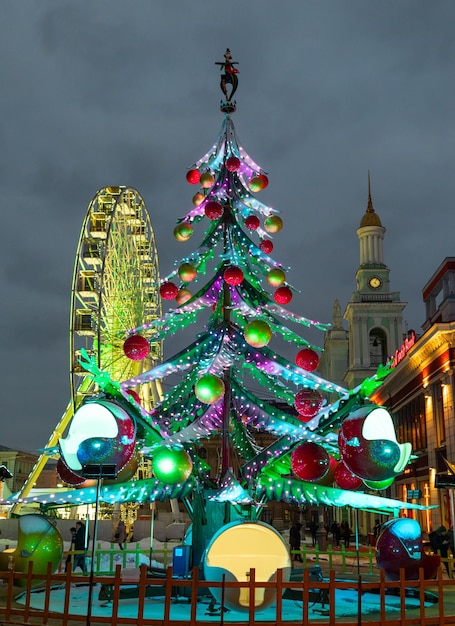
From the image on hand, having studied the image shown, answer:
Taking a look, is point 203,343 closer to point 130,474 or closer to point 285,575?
point 130,474

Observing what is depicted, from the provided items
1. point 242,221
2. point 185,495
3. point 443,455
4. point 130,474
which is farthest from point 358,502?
point 443,455

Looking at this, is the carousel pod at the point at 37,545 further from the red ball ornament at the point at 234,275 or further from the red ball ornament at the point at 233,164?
the red ball ornament at the point at 233,164

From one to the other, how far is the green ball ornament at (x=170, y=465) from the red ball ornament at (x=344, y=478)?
142 inches

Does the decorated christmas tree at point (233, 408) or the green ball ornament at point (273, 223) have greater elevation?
the green ball ornament at point (273, 223)

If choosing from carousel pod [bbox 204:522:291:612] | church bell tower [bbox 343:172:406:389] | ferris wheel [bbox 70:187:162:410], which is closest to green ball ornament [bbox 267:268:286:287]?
carousel pod [bbox 204:522:291:612]

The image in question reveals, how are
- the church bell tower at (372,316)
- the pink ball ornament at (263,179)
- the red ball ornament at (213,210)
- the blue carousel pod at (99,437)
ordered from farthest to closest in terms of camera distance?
the church bell tower at (372,316) < the pink ball ornament at (263,179) < the red ball ornament at (213,210) < the blue carousel pod at (99,437)

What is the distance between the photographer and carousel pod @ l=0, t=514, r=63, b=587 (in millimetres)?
14000

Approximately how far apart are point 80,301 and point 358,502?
25543 millimetres

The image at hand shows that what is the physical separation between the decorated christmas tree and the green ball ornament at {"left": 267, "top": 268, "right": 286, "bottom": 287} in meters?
0.03

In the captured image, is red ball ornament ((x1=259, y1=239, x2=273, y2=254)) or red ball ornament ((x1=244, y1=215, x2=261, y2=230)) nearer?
red ball ornament ((x1=244, y1=215, x2=261, y2=230))

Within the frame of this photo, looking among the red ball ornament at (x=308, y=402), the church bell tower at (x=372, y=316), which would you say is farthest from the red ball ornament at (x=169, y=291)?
the church bell tower at (x=372, y=316)

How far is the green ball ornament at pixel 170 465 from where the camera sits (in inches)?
546

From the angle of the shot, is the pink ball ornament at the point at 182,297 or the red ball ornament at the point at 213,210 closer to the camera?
the red ball ornament at the point at 213,210

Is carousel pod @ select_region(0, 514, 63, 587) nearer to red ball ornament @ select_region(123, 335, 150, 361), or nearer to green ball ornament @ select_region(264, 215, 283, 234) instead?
red ball ornament @ select_region(123, 335, 150, 361)
